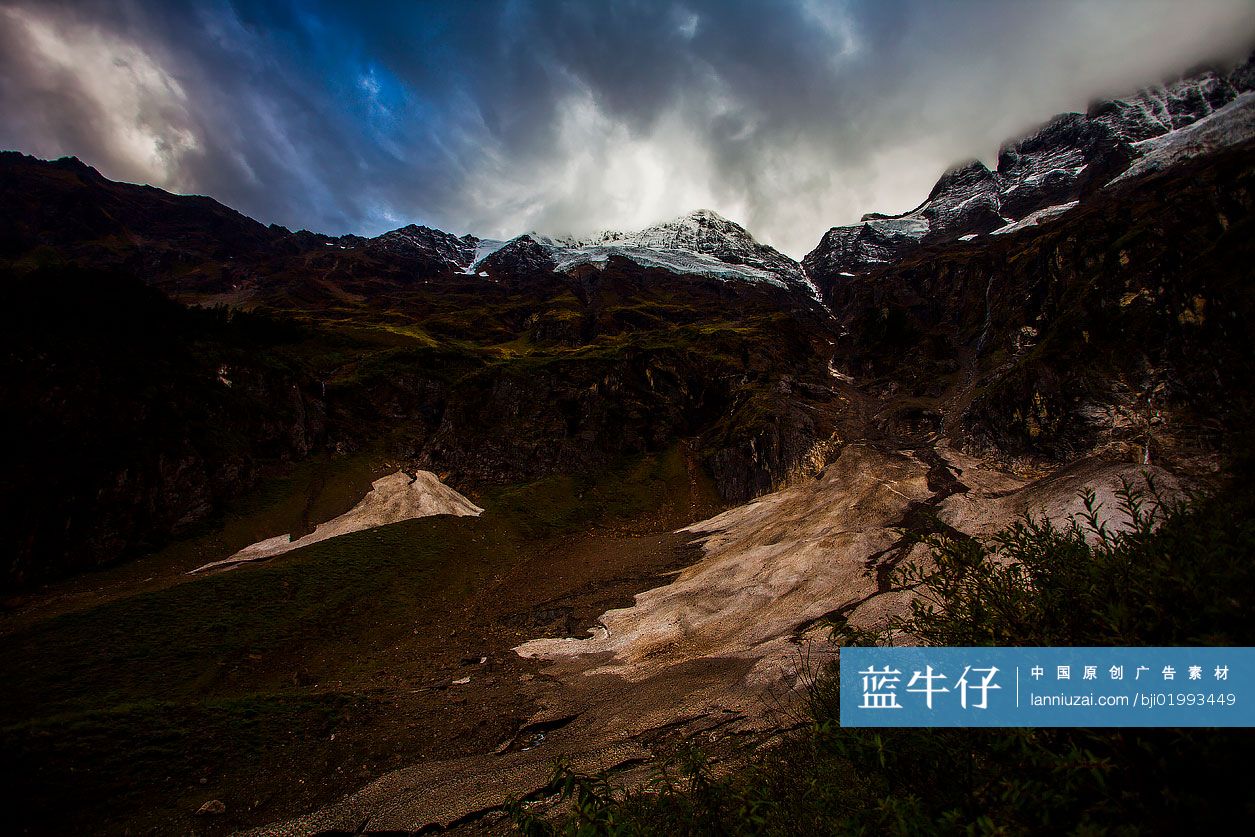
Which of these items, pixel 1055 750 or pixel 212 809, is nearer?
pixel 1055 750

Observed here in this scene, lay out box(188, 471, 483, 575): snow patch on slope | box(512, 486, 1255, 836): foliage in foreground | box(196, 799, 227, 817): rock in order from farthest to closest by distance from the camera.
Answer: box(188, 471, 483, 575): snow patch on slope < box(196, 799, 227, 817): rock < box(512, 486, 1255, 836): foliage in foreground

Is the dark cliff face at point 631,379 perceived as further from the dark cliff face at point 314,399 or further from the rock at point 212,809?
the rock at point 212,809

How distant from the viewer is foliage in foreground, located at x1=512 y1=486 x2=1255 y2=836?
3.96 m

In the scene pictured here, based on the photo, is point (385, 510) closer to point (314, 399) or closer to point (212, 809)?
point (314, 399)

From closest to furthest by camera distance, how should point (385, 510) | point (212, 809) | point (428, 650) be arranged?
point (212, 809) → point (428, 650) → point (385, 510)

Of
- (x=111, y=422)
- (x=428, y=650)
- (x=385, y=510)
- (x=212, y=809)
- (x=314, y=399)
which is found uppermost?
(x=314, y=399)

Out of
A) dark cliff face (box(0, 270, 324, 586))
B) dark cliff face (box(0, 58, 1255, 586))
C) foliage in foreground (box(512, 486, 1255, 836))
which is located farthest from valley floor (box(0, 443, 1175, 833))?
dark cliff face (box(0, 58, 1255, 586))

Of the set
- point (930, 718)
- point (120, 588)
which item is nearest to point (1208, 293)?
point (930, 718)

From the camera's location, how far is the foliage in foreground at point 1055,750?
13.0ft

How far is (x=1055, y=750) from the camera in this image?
5141 millimetres

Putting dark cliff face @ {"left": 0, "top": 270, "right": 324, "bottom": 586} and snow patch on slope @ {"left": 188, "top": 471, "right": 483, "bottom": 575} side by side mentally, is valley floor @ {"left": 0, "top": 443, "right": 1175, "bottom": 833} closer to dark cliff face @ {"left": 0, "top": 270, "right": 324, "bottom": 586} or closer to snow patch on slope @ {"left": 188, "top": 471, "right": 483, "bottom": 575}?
snow patch on slope @ {"left": 188, "top": 471, "right": 483, "bottom": 575}

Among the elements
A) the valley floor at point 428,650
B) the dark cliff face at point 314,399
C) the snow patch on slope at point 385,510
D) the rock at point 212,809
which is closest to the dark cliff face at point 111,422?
the dark cliff face at point 314,399

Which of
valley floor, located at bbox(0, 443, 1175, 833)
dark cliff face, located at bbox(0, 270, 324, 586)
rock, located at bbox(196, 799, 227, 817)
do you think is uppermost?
dark cliff face, located at bbox(0, 270, 324, 586)

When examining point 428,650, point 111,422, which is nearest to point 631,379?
point 428,650
